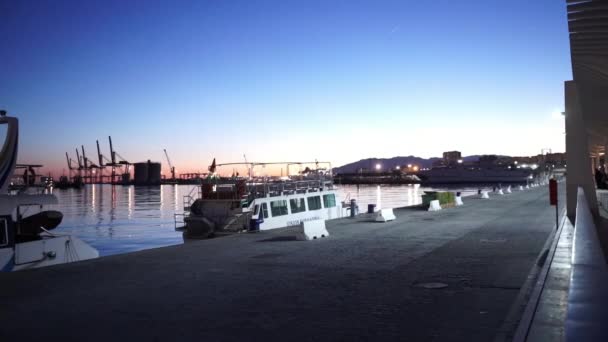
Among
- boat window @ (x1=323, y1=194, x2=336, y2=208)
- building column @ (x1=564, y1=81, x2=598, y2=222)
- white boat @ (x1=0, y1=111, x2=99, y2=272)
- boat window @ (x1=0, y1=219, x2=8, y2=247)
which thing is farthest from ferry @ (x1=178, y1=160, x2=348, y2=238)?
building column @ (x1=564, y1=81, x2=598, y2=222)

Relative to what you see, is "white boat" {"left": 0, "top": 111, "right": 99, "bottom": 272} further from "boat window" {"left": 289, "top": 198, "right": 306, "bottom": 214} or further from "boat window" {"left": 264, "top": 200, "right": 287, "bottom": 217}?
"boat window" {"left": 289, "top": 198, "right": 306, "bottom": 214}

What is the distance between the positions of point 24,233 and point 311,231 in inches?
562

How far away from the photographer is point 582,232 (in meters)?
11.0

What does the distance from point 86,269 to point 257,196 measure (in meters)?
18.6

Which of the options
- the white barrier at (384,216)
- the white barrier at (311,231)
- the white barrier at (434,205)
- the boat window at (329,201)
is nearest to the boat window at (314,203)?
the boat window at (329,201)

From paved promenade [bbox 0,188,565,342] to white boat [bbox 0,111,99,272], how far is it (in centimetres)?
624

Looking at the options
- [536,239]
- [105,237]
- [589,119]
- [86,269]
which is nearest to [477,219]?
[589,119]

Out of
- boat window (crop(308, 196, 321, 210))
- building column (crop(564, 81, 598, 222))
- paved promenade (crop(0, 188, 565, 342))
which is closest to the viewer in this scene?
paved promenade (crop(0, 188, 565, 342))

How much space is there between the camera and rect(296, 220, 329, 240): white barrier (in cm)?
2055

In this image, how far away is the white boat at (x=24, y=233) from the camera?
1944 cm

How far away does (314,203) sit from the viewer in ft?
121

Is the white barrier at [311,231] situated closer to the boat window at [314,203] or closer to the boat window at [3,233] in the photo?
the boat window at [3,233]

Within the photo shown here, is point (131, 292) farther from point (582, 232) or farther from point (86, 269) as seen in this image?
point (582, 232)

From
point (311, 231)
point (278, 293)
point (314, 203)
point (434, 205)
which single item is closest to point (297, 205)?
point (314, 203)
